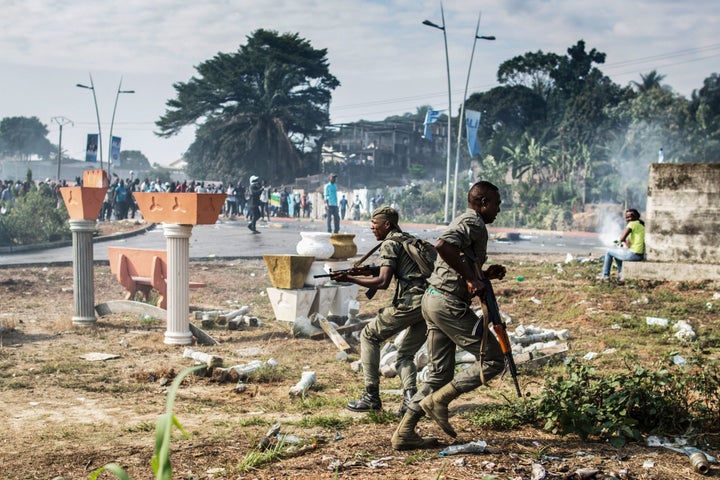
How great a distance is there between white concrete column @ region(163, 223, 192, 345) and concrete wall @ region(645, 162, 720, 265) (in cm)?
703

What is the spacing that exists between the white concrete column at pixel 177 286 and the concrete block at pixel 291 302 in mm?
1341

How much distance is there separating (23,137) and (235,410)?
11033cm

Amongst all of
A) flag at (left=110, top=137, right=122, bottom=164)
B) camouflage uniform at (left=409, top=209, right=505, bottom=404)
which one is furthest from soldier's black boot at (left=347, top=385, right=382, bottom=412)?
flag at (left=110, top=137, right=122, bottom=164)

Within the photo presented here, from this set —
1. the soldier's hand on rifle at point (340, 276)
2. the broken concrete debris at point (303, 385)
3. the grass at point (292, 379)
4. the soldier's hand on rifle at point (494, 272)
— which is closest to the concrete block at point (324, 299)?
the grass at point (292, 379)

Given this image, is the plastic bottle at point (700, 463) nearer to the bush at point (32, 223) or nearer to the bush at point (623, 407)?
the bush at point (623, 407)

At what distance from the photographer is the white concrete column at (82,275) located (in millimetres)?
8758

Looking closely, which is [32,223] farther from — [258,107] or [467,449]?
[258,107]

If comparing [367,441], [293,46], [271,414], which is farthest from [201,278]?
[293,46]

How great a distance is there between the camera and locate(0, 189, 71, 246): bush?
770 inches

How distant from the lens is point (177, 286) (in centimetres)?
800

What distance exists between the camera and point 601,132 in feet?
155

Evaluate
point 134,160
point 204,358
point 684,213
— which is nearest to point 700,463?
point 204,358

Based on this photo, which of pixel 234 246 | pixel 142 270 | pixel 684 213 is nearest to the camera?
pixel 142 270

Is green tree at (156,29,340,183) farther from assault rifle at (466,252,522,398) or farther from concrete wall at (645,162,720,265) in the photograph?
assault rifle at (466,252,522,398)
